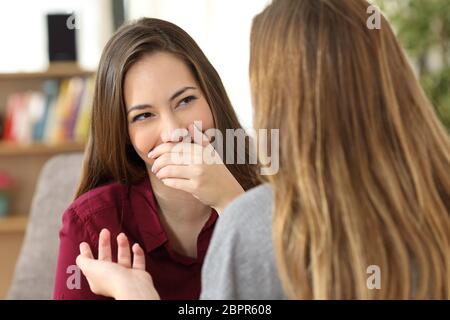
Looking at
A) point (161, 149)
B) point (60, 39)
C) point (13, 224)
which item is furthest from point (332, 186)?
point (60, 39)

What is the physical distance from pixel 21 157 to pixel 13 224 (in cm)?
39

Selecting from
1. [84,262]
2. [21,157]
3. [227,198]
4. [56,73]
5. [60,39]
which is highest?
[60,39]

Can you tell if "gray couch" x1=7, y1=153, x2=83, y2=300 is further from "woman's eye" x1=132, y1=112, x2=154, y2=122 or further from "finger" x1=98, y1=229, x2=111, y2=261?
"finger" x1=98, y1=229, x2=111, y2=261

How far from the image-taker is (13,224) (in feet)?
12.6

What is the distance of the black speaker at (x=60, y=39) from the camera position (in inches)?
157

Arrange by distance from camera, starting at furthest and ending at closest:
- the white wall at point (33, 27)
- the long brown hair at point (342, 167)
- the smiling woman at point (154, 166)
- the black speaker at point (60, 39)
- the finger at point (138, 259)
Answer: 1. the white wall at point (33, 27)
2. the black speaker at point (60, 39)
3. the smiling woman at point (154, 166)
4. the finger at point (138, 259)
5. the long brown hair at point (342, 167)

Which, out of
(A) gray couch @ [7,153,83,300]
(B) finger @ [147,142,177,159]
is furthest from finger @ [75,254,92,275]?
(A) gray couch @ [7,153,83,300]

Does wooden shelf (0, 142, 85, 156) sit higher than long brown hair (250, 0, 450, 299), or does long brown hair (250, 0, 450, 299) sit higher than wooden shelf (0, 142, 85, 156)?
wooden shelf (0, 142, 85, 156)

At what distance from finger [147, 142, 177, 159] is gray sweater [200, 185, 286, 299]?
384 mm

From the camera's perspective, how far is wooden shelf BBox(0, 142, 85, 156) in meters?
3.88

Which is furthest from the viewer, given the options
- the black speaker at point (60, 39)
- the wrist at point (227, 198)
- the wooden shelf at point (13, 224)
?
the black speaker at point (60, 39)

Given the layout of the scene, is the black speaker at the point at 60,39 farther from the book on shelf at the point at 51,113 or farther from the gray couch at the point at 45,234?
the gray couch at the point at 45,234

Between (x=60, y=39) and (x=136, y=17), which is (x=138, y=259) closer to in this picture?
(x=60, y=39)

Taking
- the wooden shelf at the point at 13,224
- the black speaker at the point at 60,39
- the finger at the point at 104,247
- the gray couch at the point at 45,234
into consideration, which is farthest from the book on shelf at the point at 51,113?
the finger at the point at 104,247
